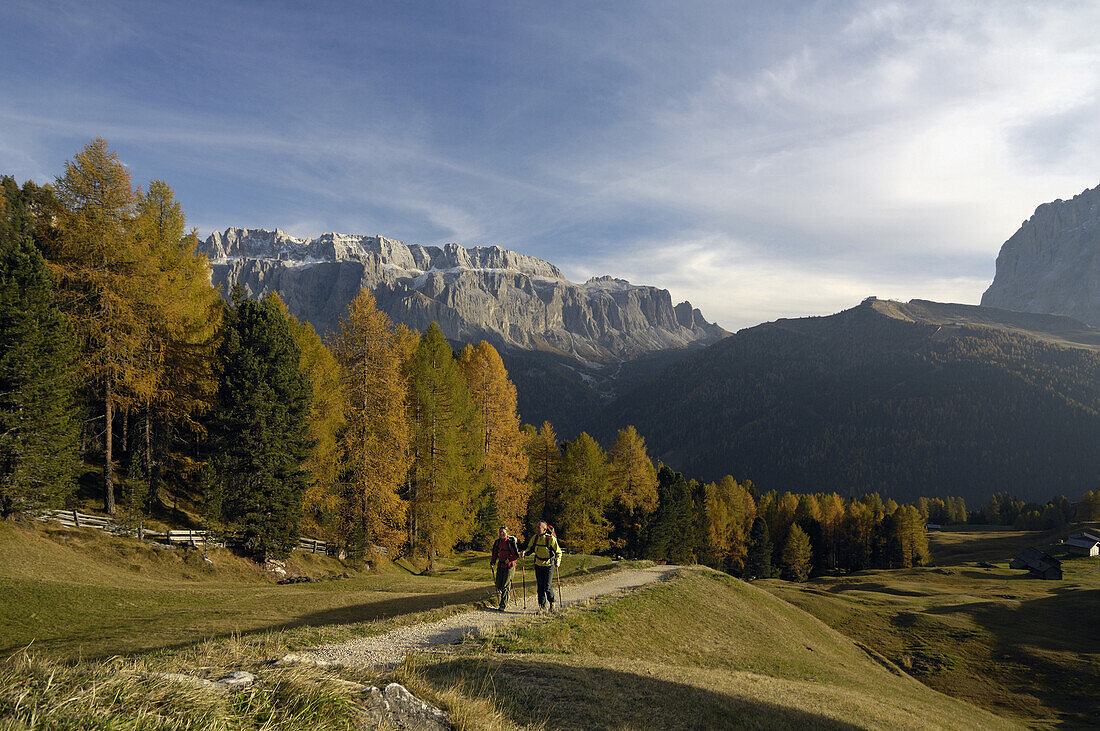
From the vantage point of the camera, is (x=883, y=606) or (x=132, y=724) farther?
(x=883, y=606)

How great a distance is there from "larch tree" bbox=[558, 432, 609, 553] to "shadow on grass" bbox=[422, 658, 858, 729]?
116ft

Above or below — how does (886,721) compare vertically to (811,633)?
above

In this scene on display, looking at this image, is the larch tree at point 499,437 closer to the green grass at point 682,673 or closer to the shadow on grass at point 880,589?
the green grass at point 682,673

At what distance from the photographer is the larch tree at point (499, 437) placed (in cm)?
4191

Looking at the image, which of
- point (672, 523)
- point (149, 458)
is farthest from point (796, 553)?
point (149, 458)

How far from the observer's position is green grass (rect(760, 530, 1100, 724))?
98.4 feet

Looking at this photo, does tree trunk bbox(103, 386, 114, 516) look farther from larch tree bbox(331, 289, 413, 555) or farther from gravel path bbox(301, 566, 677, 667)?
gravel path bbox(301, 566, 677, 667)

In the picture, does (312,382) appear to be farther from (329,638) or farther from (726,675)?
(726,675)

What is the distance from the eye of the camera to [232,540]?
88.9ft

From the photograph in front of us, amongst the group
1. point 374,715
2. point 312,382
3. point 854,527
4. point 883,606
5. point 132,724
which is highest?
point 312,382

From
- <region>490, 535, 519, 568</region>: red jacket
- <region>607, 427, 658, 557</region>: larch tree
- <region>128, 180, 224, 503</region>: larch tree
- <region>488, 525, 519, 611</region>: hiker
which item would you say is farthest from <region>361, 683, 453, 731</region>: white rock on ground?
<region>607, 427, 658, 557</region>: larch tree

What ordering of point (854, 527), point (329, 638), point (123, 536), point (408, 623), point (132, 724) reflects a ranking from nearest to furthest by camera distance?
1. point (132, 724)
2. point (329, 638)
3. point (408, 623)
4. point (123, 536)
5. point (854, 527)

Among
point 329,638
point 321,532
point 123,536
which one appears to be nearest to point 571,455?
point 321,532

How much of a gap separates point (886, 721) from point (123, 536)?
103 feet
